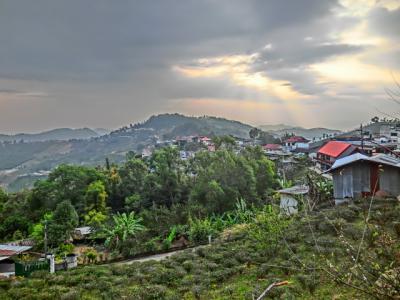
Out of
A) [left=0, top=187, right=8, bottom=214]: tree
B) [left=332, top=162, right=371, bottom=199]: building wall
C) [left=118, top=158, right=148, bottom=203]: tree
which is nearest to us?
[left=332, top=162, right=371, bottom=199]: building wall

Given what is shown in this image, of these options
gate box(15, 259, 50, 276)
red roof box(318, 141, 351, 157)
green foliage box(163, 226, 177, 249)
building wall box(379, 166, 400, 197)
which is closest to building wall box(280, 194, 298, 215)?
building wall box(379, 166, 400, 197)

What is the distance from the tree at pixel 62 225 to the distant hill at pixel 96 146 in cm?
7090

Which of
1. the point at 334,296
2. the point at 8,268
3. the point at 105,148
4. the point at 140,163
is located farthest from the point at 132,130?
the point at 334,296

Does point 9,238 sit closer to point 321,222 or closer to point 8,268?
point 8,268

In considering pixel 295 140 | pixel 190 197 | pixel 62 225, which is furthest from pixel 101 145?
pixel 62 225

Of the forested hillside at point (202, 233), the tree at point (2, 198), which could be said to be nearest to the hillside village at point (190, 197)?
the forested hillside at point (202, 233)

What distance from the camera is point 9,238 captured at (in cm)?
2305

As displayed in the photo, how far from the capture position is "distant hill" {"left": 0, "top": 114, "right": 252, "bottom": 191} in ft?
343

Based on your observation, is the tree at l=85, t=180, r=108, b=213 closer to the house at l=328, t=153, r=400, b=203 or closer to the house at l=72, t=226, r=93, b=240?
the house at l=72, t=226, r=93, b=240

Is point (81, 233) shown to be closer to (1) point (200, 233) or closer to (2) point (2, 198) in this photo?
(1) point (200, 233)

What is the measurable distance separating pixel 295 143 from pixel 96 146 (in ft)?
297

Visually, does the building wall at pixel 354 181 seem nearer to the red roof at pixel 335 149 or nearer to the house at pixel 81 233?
the red roof at pixel 335 149

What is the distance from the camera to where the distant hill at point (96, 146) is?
10444cm

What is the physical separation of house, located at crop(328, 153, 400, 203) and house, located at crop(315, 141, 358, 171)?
10.9 metres
